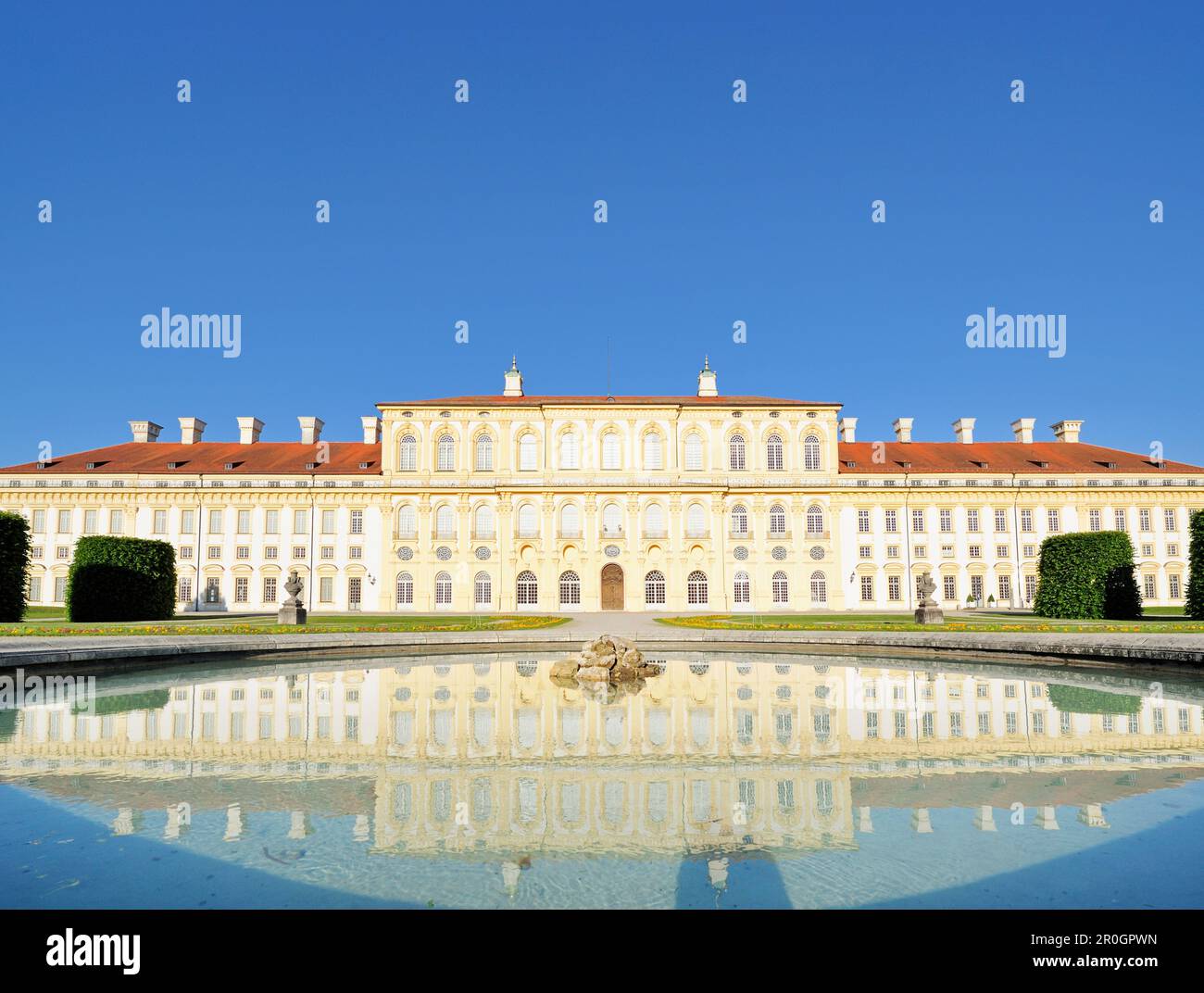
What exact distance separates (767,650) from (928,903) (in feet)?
53.4

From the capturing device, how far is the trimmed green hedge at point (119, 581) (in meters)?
31.2

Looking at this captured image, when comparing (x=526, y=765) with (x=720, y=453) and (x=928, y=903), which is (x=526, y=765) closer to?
(x=928, y=903)

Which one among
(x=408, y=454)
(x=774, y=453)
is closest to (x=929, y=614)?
(x=774, y=453)

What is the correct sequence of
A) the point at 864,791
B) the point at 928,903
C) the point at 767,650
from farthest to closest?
the point at 767,650, the point at 864,791, the point at 928,903

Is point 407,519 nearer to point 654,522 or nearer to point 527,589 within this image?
point 527,589

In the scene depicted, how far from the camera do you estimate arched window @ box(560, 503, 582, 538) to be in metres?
45.9

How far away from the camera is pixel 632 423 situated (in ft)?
153

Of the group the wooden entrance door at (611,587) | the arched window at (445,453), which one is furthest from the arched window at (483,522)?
the wooden entrance door at (611,587)

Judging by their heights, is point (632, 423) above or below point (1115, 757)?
above

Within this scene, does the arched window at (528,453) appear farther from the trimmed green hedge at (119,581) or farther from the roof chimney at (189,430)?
the roof chimney at (189,430)

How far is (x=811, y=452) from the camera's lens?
47781mm

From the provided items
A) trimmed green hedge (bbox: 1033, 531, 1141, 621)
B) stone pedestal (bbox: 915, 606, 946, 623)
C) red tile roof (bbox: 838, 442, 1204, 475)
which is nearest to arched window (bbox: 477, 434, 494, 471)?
red tile roof (bbox: 838, 442, 1204, 475)

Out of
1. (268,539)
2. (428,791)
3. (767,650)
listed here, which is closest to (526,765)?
(428,791)

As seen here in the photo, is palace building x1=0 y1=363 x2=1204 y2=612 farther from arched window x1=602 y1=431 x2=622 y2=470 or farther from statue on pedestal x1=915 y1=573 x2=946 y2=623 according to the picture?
statue on pedestal x1=915 y1=573 x2=946 y2=623
